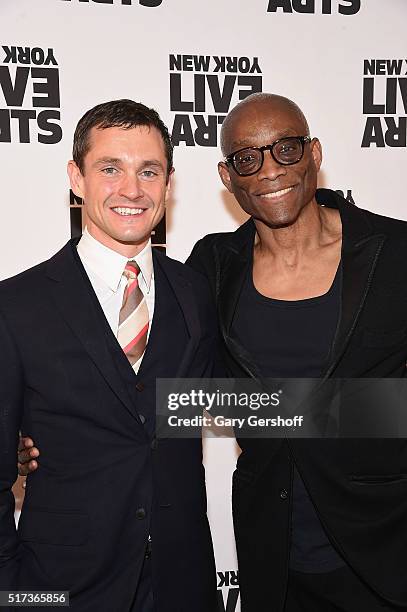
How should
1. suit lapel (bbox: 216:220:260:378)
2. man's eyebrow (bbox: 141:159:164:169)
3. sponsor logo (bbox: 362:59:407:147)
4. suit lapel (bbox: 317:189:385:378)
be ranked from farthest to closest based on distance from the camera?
sponsor logo (bbox: 362:59:407:147) < suit lapel (bbox: 216:220:260:378) < suit lapel (bbox: 317:189:385:378) < man's eyebrow (bbox: 141:159:164:169)

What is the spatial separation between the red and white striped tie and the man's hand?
35cm

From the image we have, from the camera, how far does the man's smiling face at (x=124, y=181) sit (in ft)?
5.76

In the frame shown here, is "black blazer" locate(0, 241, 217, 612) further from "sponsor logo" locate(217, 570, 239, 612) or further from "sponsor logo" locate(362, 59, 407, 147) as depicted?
"sponsor logo" locate(362, 59, 407, 147)

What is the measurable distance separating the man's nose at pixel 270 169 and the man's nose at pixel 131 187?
0.46 m

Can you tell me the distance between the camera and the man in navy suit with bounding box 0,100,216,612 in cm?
168

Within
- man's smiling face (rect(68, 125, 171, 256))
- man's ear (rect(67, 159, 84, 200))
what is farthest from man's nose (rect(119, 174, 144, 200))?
man's ear (rect(67, 159, 84, 200))

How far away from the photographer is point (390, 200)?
3035mm

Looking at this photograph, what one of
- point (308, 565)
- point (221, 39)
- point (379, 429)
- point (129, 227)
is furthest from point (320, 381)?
point (221, 39)

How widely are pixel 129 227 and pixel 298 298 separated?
625 millimetres

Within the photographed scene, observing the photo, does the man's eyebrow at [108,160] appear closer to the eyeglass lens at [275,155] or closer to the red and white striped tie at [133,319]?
the red and white striped tie at [133,319]

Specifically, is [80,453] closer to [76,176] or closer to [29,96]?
[76,176]

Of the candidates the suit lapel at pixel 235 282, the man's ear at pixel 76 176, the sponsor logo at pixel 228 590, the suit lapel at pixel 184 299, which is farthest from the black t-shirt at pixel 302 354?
the sponsor logo at pixel 228 590

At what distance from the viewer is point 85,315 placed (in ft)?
5.60

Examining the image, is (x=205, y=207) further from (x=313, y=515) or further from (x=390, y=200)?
(x=313, y=515)
